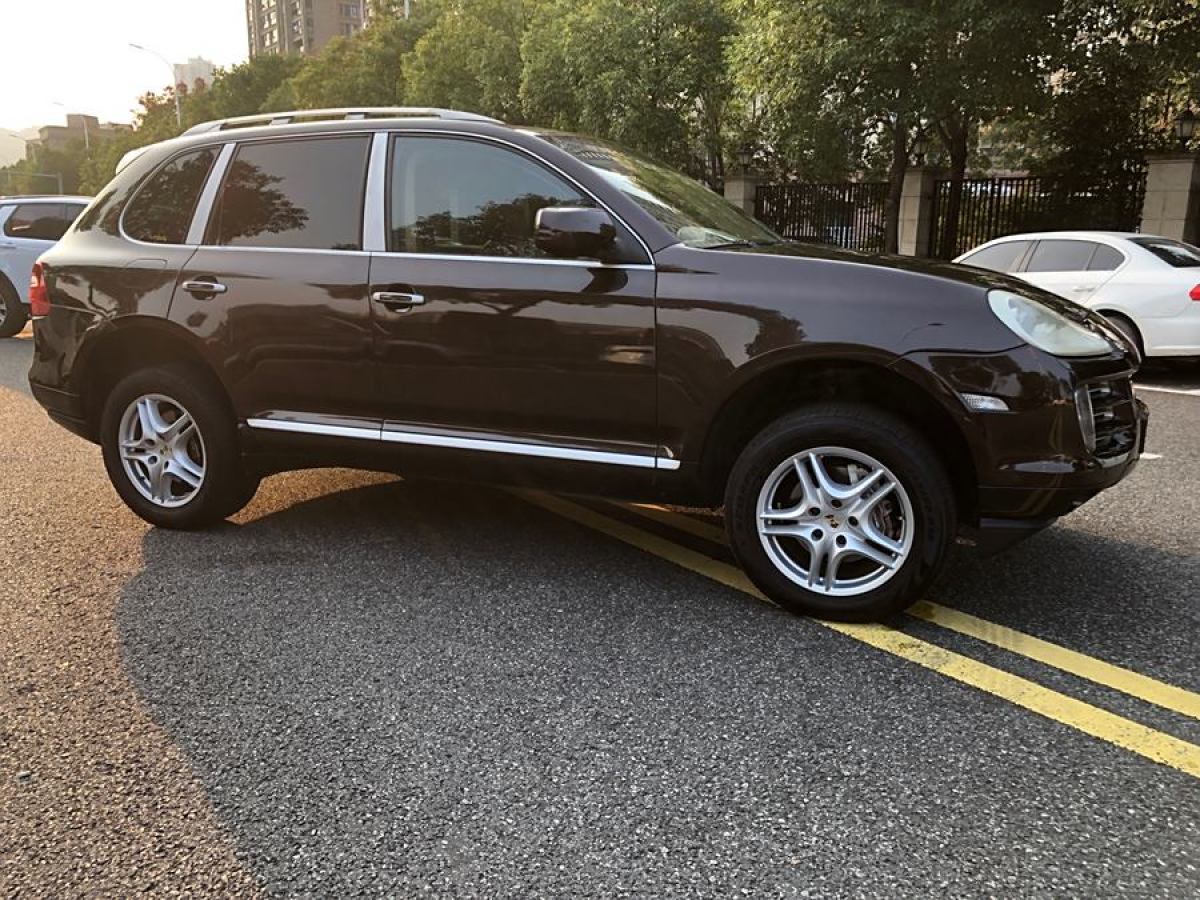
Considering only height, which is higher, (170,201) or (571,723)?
(170,201)

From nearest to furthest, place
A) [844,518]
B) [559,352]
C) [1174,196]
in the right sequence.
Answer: [844,518] < [559,352] < [1174,196]

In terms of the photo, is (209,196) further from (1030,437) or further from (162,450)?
(1030,437)

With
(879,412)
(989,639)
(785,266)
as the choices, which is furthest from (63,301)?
(989,639)

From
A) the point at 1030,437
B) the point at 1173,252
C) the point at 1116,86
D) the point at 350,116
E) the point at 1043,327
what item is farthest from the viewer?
the point at 1116,86

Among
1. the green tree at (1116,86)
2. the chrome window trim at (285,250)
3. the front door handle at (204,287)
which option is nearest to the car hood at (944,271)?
the chrome window trim at (285,250)

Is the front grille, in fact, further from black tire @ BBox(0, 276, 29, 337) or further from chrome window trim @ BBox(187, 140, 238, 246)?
black tire @ BBox(0, 276, 29, 337)

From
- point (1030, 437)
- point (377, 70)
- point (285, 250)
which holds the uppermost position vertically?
point (377, 70)

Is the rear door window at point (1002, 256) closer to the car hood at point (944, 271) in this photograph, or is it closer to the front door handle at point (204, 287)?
the car hood at point (944, 271)

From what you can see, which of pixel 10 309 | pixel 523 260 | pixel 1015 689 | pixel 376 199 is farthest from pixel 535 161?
pixel 10 309

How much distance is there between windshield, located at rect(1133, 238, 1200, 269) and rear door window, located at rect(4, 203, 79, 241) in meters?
13.1

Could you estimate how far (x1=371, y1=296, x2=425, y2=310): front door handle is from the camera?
380cm

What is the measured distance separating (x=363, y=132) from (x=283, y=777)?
2683mm

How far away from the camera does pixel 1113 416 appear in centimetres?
331

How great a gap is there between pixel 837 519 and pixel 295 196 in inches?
103
